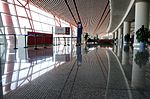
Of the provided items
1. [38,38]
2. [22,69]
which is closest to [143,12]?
[38,38]

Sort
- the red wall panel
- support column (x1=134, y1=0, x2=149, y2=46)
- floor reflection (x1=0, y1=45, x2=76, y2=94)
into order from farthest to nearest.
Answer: support column (x1=134, y1=0, x2=149, y2=46) → the red wall panel → floor reflection (x1=0, y1=45, x2=76, y2=94)

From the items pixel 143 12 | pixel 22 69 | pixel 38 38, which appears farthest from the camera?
pixel 38 38

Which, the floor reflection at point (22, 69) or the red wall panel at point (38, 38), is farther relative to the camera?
the red wall panel at point (38, 38)

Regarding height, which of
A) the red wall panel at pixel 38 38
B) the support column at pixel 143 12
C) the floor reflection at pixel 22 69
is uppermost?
the support column at pixel 143 12

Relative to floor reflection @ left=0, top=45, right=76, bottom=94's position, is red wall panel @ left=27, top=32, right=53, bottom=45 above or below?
above

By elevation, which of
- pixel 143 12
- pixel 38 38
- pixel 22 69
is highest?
pixel 143 12

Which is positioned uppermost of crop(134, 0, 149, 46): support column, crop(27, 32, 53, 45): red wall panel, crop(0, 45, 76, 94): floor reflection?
crop(134, 0, 149, 46): support column

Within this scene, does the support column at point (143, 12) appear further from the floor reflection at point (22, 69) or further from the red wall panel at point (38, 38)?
the floor reflection at point (22, 69)

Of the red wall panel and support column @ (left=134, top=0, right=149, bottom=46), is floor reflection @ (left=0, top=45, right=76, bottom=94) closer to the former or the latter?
the red wall panel

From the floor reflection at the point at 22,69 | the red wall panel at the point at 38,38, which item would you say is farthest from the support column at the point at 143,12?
the floor reflection at the point at 22,69

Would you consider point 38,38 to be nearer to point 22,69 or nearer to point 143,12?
point 143,12

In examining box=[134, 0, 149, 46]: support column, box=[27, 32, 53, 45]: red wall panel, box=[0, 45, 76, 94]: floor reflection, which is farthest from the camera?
box=[134, 0, 149, 46]: support column

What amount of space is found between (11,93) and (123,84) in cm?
175

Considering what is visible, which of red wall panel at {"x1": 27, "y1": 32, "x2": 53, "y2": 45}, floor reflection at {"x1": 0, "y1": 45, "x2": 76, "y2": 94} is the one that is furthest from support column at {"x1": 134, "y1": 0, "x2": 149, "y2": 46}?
floor reflection at {"x1": 0, "y1": 45, "x2": 76, "y2": 94}
